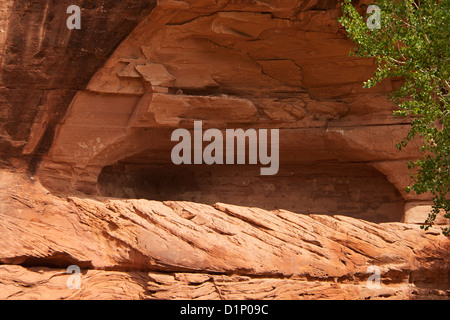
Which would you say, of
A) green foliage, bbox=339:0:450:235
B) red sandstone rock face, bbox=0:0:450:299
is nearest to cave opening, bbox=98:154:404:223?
red sandstone rock face, bbox=0:0:450:299

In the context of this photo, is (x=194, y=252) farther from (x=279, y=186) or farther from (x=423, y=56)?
(x=423, y=56)

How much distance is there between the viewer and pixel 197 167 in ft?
40.6

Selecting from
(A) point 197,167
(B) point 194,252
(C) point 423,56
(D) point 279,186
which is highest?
(C) point 423,56

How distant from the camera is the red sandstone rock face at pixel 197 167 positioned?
9750 millimetres

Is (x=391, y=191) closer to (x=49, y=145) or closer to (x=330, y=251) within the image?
(x=330, y=251)

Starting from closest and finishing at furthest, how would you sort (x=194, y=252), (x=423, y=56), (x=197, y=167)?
(x=423, y=56), (x=194, y=252), (x=197, y=167)

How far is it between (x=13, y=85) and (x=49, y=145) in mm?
1064

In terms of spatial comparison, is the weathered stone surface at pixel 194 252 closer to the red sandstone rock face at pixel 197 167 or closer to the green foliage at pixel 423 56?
the red sandstone rock face at pixel 197 167

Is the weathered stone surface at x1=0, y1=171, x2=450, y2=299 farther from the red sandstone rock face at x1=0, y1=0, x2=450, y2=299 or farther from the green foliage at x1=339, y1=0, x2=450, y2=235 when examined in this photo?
the green foliage at x1=339, y1=0, x2=450, y2=235

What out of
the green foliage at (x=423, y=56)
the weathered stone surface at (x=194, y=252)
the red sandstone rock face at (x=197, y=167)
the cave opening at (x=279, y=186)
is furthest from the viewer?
the cave opening at (x=279, y=186)

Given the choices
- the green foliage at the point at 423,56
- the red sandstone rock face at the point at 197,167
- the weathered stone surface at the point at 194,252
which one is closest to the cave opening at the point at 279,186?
the red sandstone rock face at the point at 197,167

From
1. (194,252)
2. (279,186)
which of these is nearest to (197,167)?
(279,186)

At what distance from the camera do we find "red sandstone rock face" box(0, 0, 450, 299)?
32.0 feet

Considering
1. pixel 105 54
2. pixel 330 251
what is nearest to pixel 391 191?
pixel 330 251
